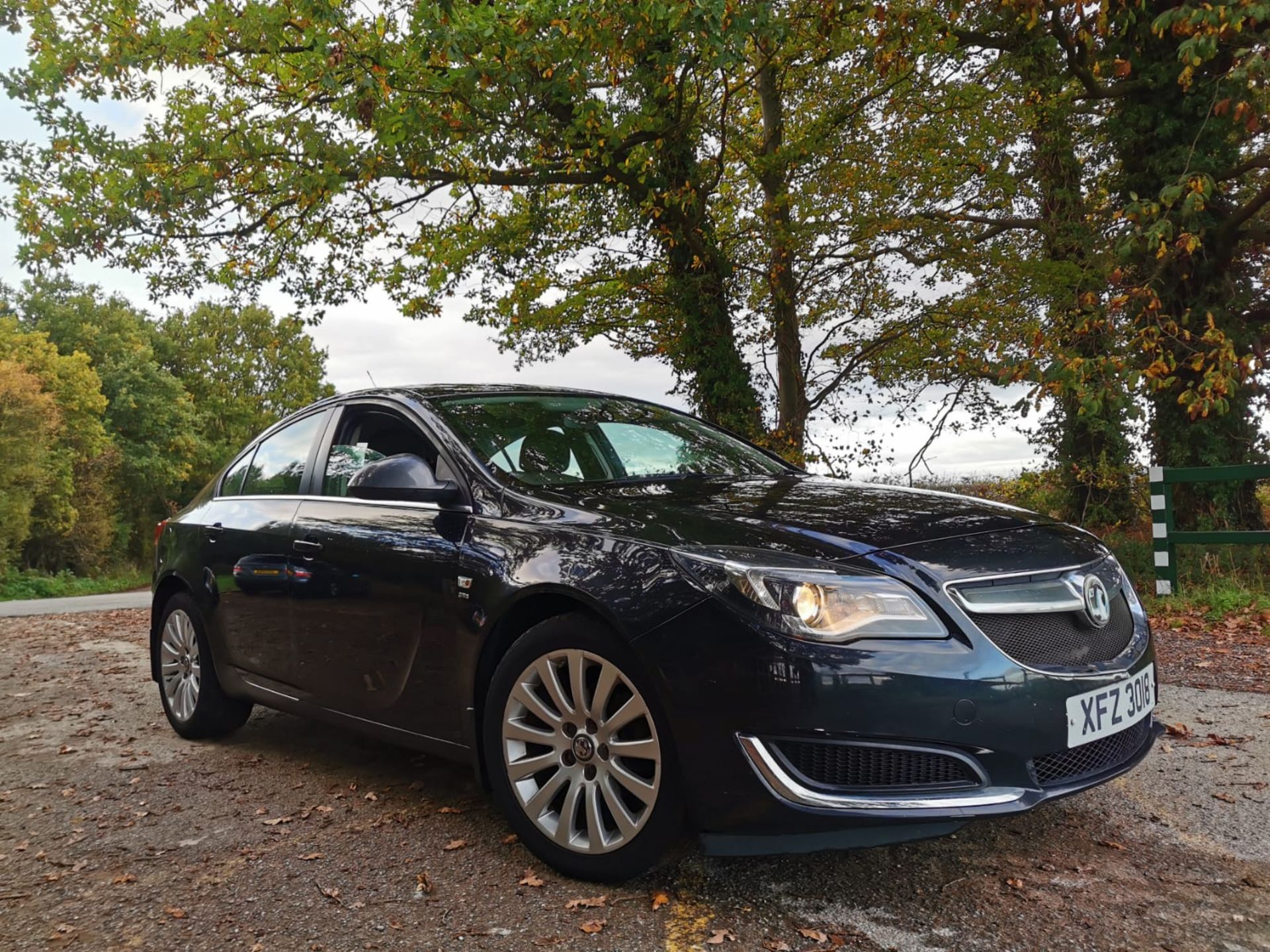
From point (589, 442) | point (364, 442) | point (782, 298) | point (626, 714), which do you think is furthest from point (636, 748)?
point (782, 298)

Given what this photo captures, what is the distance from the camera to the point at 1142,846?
10.9ft

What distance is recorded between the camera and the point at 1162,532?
9.15m

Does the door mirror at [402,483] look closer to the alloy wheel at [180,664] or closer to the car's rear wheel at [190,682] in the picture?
the car's rear wheel at [190,682]

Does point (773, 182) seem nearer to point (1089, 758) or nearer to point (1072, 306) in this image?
point (1072, 306)

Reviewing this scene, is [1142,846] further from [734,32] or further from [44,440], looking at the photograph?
[44,440]

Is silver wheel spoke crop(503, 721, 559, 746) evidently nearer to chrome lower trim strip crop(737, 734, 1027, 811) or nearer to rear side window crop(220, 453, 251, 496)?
chrome lower trim strip crop(737, 734, 1027, 811)

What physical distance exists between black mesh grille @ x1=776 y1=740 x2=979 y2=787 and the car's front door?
4.34ft

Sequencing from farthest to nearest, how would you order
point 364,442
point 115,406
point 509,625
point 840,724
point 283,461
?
1. point 115,406
2. point 283,461
3. point 364,442
4. point 509,625
5. point 840,724

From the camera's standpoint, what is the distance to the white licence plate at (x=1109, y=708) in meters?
2.79

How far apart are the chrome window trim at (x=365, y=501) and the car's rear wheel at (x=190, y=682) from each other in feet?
2.20

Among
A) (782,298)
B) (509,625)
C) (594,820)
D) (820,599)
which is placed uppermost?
(782,298)

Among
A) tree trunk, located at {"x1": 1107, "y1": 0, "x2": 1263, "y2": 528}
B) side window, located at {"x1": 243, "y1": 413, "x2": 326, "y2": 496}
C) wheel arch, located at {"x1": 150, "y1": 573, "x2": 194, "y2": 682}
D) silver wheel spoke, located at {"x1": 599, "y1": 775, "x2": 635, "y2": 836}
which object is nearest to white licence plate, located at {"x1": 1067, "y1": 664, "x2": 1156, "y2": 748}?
silver wheel spoke, located at {"x1": 599, "y1": 775, "x2": 635, "y2": 836}

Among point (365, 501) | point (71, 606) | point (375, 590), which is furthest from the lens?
point (71, 606)

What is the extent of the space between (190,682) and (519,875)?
9.07 feet
